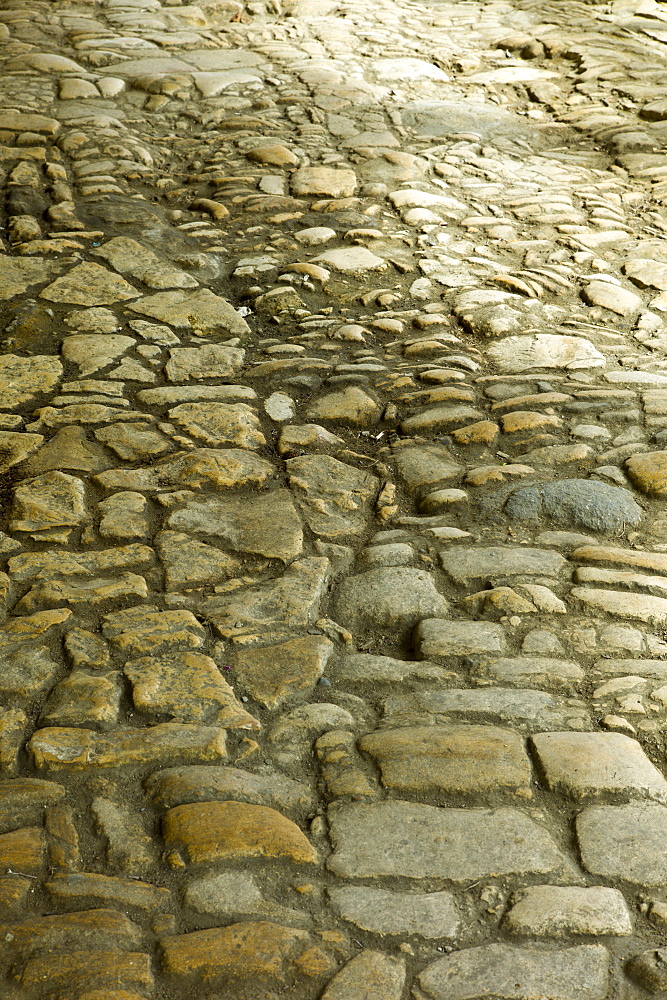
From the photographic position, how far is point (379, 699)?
184 centimetres

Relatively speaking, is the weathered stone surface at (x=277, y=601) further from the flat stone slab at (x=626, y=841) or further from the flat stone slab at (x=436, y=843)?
the flat stone slab at (x=626, y=841)

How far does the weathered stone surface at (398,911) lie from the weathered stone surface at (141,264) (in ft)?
8.55

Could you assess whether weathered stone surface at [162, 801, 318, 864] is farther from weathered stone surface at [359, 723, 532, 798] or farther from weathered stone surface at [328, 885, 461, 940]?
weathered stone surface at [359, 723, 532, 798]

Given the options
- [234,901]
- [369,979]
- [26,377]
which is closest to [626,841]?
[369,979]

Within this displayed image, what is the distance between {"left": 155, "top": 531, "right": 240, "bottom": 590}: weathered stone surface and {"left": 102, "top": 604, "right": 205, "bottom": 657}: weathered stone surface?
4.7 inches

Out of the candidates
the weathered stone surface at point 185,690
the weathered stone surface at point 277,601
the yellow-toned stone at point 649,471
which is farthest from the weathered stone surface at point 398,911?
the yellow-toned stone at point 649,471

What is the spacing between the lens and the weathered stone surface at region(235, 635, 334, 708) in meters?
1.84

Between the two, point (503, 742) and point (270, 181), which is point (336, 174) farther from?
point (503, 742)

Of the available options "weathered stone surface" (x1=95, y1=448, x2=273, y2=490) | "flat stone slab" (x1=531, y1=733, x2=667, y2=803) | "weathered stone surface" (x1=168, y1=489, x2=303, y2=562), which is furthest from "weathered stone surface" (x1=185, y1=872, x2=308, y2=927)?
Answer: "weathered stone surface" (x1=95, y1=448, x2=273, y2=490)

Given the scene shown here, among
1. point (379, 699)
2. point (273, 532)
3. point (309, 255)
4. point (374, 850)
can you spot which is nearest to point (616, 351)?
point (309, 255)

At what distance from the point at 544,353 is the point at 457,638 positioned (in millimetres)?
1554

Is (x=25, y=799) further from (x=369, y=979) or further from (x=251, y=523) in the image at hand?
(x=251, y=523)

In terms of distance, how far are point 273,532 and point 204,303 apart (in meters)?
1.39

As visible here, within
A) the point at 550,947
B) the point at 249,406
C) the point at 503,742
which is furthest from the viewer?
the point at 249,406
